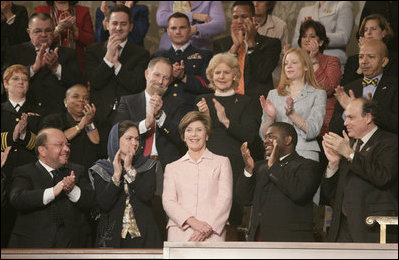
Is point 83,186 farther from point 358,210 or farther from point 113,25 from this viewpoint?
point 358,210

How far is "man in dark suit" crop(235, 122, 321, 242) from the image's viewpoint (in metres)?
6.47

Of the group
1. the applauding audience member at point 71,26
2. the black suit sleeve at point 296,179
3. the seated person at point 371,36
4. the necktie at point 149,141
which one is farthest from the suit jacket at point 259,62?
the applauding audience member at point 71,26

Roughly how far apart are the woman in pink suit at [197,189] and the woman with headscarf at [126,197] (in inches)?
6.6

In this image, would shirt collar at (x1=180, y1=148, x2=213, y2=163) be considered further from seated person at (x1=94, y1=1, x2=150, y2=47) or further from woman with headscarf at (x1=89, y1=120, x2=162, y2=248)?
seated person at (x1=94, y1=1, x2=150, y2=47)

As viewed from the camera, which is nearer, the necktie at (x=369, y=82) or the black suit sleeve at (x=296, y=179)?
the black suit sleeve at (x=296, y=179)

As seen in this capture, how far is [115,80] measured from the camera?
7.14 meters

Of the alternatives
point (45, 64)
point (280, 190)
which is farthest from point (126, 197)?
point (45, 64)

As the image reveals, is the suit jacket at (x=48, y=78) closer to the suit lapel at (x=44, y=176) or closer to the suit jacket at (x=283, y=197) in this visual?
the suit lapel at (x=44, y=176)

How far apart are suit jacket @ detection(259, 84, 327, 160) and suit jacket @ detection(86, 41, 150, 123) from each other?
1141 mm

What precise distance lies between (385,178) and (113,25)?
262 cm

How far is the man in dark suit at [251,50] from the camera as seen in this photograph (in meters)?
7.02

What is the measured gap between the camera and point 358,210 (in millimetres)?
6391

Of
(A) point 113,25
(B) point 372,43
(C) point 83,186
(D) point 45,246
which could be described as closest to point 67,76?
(A) point 113,25

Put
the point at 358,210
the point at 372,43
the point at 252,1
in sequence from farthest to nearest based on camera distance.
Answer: the point at 252,1
the point at 372,43
the point at 358,210
